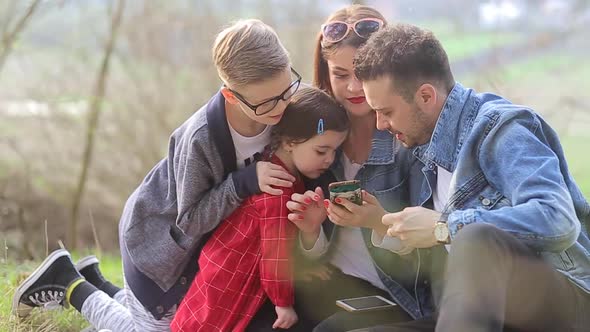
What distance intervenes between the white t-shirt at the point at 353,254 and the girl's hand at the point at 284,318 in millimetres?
285

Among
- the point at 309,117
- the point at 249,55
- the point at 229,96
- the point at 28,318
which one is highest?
the point at 249,55

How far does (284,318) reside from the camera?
3.04 m

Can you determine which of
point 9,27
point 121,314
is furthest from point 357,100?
point 9,27

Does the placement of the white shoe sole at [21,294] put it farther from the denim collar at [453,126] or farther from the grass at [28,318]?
the denim collar at [453,126]

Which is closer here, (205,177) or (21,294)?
(205,177)

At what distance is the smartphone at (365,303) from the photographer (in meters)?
2.99

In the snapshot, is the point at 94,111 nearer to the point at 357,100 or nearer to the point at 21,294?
the point at 21,294

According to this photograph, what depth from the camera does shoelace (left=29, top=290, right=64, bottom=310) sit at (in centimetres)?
367

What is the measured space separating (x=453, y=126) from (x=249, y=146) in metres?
0.75

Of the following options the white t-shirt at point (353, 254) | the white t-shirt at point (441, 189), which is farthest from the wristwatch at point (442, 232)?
the white t-shirt at point (353, 254)

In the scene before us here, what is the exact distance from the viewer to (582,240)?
102 inches

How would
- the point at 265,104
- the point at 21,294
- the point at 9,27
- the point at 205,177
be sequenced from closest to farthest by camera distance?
the point at 265,104
the point at 205,177
the point at 21,294
the point at 9,27

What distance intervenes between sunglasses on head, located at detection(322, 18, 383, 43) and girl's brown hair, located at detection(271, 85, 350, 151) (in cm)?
20

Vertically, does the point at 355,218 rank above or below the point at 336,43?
below
